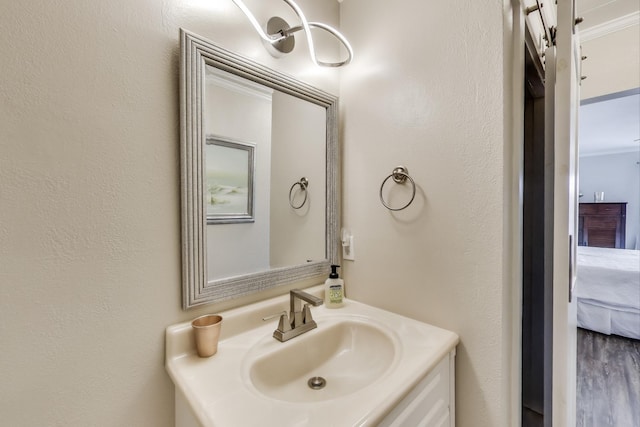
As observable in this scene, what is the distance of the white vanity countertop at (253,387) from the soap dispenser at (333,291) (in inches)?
2.1

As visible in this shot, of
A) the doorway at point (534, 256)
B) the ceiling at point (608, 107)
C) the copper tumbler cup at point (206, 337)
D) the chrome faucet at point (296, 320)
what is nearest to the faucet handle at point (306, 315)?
the chrome faucet at point (296, 320)

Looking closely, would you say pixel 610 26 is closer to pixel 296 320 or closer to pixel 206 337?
pixel 296 320

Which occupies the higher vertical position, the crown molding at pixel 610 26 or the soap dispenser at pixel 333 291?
the crown molding at pixel 610 26

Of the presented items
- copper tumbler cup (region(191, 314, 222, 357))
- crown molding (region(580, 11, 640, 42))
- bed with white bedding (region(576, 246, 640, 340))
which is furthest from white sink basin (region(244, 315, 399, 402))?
bed with white bedding (region(576, 246, 640, 340))

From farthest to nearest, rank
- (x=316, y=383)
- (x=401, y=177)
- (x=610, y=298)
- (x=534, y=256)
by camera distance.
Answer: (x=610, y=298) < (x=534, y=256) < (x=401, y=177) < (x=316, y=383)

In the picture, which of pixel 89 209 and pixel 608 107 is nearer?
pixel 89 209

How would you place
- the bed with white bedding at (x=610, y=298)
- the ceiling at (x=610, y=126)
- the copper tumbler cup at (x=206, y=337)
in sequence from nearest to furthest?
the copper tumbler cup at (x=206, y=337) → the bed with white bedding at (x=610, y=298) → the ceiling at (x=610, y=126)

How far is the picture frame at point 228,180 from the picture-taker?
2.93 ft

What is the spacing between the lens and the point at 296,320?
3.13ft

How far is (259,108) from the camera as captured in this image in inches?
40.5

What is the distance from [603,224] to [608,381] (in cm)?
492

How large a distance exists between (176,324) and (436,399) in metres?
0.79

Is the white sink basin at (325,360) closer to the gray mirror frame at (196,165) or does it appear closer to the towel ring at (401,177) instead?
the gray mirror frame at (196,165)

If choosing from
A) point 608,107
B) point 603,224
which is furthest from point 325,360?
point 603,224
